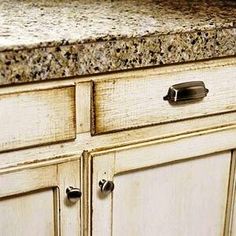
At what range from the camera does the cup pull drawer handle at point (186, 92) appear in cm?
106

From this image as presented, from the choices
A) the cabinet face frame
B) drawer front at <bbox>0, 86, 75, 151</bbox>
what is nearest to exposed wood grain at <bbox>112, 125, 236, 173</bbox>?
the cabinet face frame

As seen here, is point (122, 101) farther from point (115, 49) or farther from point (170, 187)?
point (170, 187)

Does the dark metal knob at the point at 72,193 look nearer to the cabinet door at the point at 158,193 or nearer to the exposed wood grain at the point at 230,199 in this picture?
the cabinet door at the point at 158,193

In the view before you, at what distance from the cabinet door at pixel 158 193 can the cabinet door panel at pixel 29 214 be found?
86mm

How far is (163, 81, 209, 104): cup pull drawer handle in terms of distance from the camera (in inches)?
41.7

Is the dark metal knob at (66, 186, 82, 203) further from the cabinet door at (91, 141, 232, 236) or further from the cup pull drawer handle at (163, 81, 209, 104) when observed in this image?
the cup pull drawer handle at (163, 81, 209, 104)

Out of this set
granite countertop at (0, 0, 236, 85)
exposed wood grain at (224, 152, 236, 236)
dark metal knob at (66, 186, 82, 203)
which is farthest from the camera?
exposed wood grain at (224, 152, 236, 236)

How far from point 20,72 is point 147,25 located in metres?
0.27

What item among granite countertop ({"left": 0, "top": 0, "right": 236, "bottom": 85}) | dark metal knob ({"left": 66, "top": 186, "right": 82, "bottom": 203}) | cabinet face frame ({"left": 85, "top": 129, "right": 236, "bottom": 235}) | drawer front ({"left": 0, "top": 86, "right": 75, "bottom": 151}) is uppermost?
granite countertop ({"left": 0, "top": 0, "right": 236, "bottom": 85})

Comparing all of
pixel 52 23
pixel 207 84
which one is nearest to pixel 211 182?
pixel 207 84

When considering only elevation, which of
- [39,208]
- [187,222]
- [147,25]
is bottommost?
[187,222]

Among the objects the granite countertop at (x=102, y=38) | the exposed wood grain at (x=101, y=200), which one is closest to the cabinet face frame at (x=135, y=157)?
the exposed wood grain at (x=101, y=200)

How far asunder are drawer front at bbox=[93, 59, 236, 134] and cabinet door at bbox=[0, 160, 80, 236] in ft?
0.35

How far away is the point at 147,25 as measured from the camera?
41.7 inches
